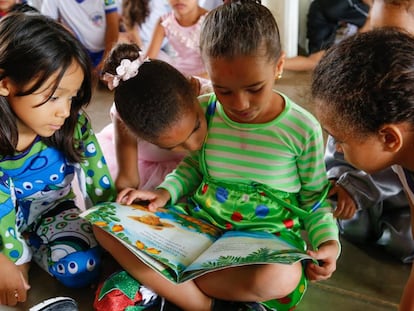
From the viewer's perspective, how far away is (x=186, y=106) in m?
0.89

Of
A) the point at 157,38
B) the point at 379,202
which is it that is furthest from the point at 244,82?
the point at 157,38

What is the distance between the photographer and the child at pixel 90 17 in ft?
6.69

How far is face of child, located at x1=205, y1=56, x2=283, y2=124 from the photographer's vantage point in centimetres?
83

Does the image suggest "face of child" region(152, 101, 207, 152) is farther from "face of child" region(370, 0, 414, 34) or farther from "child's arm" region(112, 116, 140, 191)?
"face of child" region(370, 0, 414, 34)

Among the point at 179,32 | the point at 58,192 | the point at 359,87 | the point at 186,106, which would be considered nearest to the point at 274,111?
the point at 186,106

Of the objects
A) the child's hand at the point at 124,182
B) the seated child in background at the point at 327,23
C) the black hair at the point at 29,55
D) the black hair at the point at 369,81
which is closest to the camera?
the black hair at the point at 369,81

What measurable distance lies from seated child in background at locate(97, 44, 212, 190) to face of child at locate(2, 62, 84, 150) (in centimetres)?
7

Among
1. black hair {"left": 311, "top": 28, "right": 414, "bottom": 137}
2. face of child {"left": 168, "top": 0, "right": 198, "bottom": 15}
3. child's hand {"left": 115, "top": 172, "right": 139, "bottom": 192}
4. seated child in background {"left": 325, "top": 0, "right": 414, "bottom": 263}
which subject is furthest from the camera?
face of child {"left": 168, "top": 0, "right": 198, "bottom": 15}

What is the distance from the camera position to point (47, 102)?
91 centimetres

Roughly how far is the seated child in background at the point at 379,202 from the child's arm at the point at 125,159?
0.43 metres

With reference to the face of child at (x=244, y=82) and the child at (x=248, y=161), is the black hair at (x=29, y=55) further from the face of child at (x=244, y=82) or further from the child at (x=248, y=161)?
the face of child at (x=244, y=82)

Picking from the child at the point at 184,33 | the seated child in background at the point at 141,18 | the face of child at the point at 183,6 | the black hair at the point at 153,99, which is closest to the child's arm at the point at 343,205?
the black hair at the point at 153,99

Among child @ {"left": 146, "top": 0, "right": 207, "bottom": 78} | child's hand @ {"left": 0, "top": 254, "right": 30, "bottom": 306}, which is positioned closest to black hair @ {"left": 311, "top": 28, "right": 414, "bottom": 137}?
child's hand @ {"left": 0, "top": 254, "right": 30, "bottom": 306}

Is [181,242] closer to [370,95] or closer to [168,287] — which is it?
[168,287]
